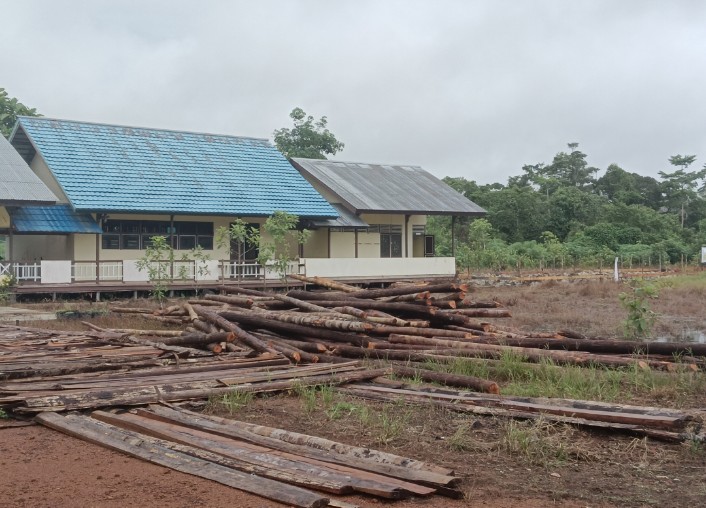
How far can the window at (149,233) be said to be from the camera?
85.4 feet

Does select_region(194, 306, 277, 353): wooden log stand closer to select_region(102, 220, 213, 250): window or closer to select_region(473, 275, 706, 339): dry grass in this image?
select_region(473, 275, 706, 339): dry grass

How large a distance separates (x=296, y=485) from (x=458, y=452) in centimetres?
174

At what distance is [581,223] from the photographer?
4816 cm

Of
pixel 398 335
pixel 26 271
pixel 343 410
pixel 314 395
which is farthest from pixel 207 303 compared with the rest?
pixel 343 410

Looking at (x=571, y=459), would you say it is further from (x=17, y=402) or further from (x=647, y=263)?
(x=647, y=263)

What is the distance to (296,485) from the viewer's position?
5164mm

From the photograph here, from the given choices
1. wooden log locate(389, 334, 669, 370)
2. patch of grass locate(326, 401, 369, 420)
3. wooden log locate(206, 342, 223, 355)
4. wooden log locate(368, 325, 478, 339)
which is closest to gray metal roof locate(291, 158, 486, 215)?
wooden log locate(368, 325, 478, 339)

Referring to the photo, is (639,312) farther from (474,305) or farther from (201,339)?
(201,339)

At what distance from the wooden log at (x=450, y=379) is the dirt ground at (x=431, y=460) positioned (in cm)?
115

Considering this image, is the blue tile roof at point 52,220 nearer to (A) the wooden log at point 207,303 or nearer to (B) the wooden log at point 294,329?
(A) the wooden log at point 207,303

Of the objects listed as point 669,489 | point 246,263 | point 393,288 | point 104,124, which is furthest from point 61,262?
point 669,489

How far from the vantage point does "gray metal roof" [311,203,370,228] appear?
1163 inches

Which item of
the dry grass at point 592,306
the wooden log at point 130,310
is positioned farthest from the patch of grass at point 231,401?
the wooden log at point 130,310

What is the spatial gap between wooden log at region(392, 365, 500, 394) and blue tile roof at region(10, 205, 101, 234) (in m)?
16.3
